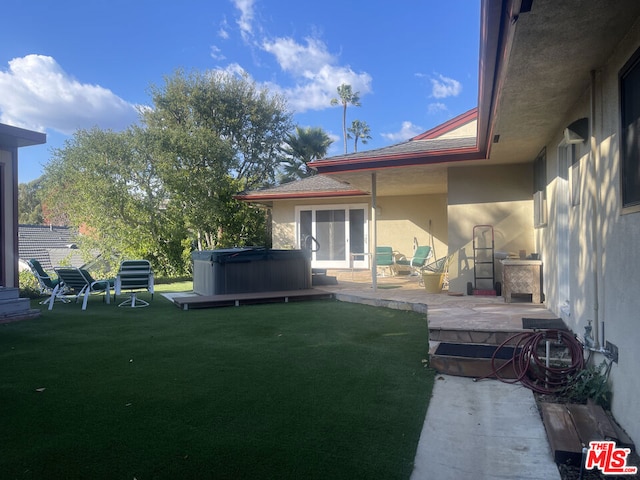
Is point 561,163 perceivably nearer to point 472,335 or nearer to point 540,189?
point 540,189

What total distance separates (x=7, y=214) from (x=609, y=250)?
9488mm

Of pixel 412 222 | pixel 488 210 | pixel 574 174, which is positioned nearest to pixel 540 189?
pixel 488 210

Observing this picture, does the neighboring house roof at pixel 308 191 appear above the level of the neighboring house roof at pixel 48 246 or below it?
above

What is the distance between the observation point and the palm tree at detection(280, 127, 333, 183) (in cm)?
2330

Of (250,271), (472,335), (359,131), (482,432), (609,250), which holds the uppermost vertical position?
(359,131)

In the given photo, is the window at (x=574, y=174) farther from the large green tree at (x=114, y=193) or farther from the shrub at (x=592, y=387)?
the large green tree at (x=114, y=193)

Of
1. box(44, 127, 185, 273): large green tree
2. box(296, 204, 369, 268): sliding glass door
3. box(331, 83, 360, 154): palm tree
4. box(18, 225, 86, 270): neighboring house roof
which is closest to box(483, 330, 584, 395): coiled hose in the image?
box(296, 204, 369, 268): sliding glass door

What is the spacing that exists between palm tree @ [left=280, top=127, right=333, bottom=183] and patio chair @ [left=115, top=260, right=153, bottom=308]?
15.5 m

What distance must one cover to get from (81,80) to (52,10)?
805 centimetres

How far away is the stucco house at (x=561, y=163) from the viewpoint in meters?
2.87

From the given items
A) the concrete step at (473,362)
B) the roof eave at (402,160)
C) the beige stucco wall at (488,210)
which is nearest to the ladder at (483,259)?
the beige stucco wall at (488,210)

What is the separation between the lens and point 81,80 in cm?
2250

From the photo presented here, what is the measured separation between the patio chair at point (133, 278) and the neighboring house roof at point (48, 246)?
755 cm

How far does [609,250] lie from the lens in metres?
3.29
